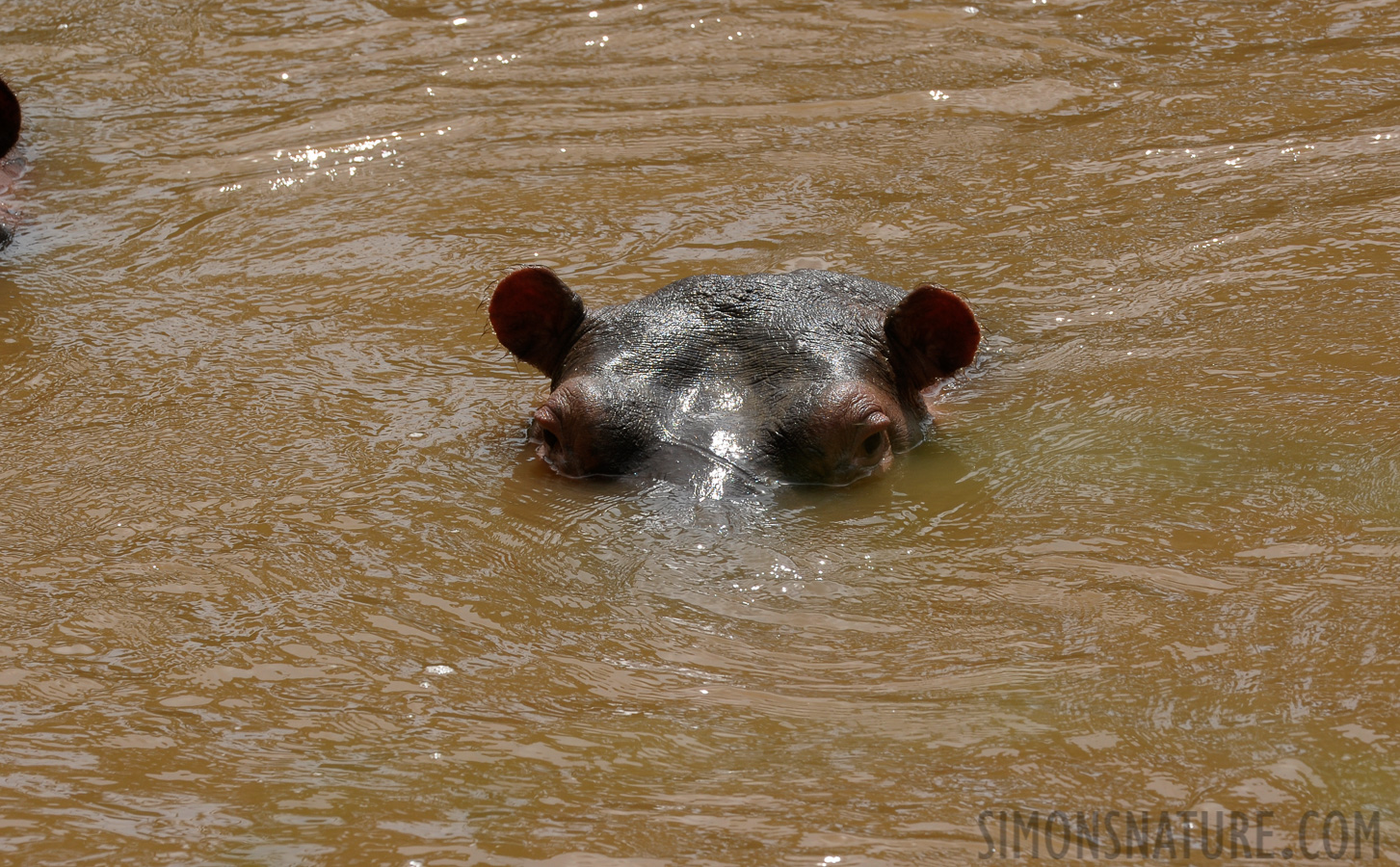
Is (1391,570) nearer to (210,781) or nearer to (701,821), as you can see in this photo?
(701,821)

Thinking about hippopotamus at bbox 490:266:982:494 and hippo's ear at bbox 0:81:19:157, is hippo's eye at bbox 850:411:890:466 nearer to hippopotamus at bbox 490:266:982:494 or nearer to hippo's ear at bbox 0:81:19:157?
hippopotamus at bbox 490:266:982:494

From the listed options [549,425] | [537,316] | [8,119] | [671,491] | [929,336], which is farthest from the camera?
[8,119]

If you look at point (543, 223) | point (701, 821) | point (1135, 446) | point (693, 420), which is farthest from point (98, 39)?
point (701, 821)

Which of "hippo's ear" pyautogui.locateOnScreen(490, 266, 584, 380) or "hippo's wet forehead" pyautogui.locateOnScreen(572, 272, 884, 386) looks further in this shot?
"hippo's ear" pyautogui.locateOnScreen(490, 266, 584, 380)

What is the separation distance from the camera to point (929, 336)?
5469 mm

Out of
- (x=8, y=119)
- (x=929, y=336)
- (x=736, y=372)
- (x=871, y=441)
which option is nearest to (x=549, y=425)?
(x=736, y=372)

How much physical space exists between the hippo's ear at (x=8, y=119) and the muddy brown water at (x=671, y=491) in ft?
1.03

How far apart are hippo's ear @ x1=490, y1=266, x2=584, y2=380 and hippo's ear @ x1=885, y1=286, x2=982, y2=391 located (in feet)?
3.62

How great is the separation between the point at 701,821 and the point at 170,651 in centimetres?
156

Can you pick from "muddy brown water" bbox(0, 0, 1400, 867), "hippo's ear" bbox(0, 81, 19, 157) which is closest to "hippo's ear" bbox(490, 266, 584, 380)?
"muddy brown water" bbox(0, 0, 1400, 867)

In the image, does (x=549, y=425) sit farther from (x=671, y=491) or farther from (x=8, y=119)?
(x=8, y=119)

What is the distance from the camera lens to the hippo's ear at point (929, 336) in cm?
536

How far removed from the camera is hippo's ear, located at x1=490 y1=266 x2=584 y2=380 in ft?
18.2

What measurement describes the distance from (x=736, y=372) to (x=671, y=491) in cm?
58
